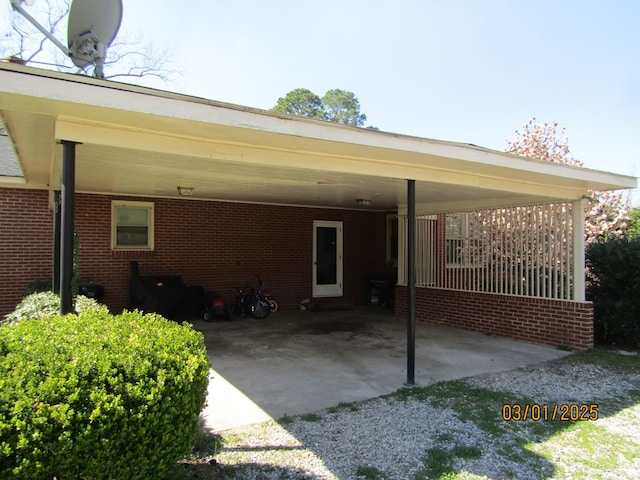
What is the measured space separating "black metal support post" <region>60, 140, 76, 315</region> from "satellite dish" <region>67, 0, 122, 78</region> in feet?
7.87

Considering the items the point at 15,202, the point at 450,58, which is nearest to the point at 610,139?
the point at 450,58

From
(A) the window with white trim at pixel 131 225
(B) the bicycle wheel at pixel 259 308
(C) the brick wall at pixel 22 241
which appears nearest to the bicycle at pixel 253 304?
(B) the bicycle wheel at pixel 259 308

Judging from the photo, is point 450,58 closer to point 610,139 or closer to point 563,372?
point 610,139

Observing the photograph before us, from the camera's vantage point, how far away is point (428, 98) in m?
16.8

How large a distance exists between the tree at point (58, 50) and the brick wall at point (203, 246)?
8706mm

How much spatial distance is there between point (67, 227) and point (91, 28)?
302cm

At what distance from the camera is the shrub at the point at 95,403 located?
74.5 inches

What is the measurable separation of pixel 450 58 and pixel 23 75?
41.8 ft

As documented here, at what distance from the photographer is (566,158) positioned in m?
14.4

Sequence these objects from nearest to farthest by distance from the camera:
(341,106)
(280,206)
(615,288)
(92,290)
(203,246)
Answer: (615,288) < (92,290) < (203,246) < (280,206) < (341,106)

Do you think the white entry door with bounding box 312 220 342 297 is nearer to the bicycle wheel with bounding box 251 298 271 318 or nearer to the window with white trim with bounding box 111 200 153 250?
the bicycle wheel with bounding box 251 298 271 318
